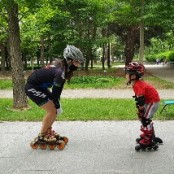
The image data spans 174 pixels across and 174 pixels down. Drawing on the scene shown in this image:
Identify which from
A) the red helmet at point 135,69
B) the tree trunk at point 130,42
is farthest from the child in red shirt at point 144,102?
the tree trunk at point 130,42

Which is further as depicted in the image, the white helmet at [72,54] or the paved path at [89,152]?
the white helmet at [72,54]

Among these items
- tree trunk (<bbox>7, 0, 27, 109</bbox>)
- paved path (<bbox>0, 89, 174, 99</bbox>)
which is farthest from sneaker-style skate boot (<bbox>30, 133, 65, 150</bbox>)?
paved path (<bbox>0, 89, 174, 99</bbox>)

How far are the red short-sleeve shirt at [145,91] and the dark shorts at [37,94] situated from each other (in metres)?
1.54

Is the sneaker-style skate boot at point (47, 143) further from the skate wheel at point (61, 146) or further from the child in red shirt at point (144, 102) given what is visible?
the child in red shirt at point (144, 102)

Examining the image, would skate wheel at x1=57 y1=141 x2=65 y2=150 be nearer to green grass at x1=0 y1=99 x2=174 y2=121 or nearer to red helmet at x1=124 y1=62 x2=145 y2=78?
red helmet at x1=124 y1=62 x2=145 y2=78

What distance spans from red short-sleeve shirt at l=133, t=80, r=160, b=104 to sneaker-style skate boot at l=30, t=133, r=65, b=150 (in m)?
1.61

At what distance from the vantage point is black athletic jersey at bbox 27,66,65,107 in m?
6.49

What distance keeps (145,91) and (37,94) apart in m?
1.83

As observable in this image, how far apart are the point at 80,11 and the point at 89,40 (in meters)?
2.11

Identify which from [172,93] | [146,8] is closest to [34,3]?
[172,93]

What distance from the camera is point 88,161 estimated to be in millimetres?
6172

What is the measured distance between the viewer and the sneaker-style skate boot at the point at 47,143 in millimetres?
6977

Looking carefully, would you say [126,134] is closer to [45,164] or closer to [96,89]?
[45,164]

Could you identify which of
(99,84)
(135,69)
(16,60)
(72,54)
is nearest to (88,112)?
(16,60)
